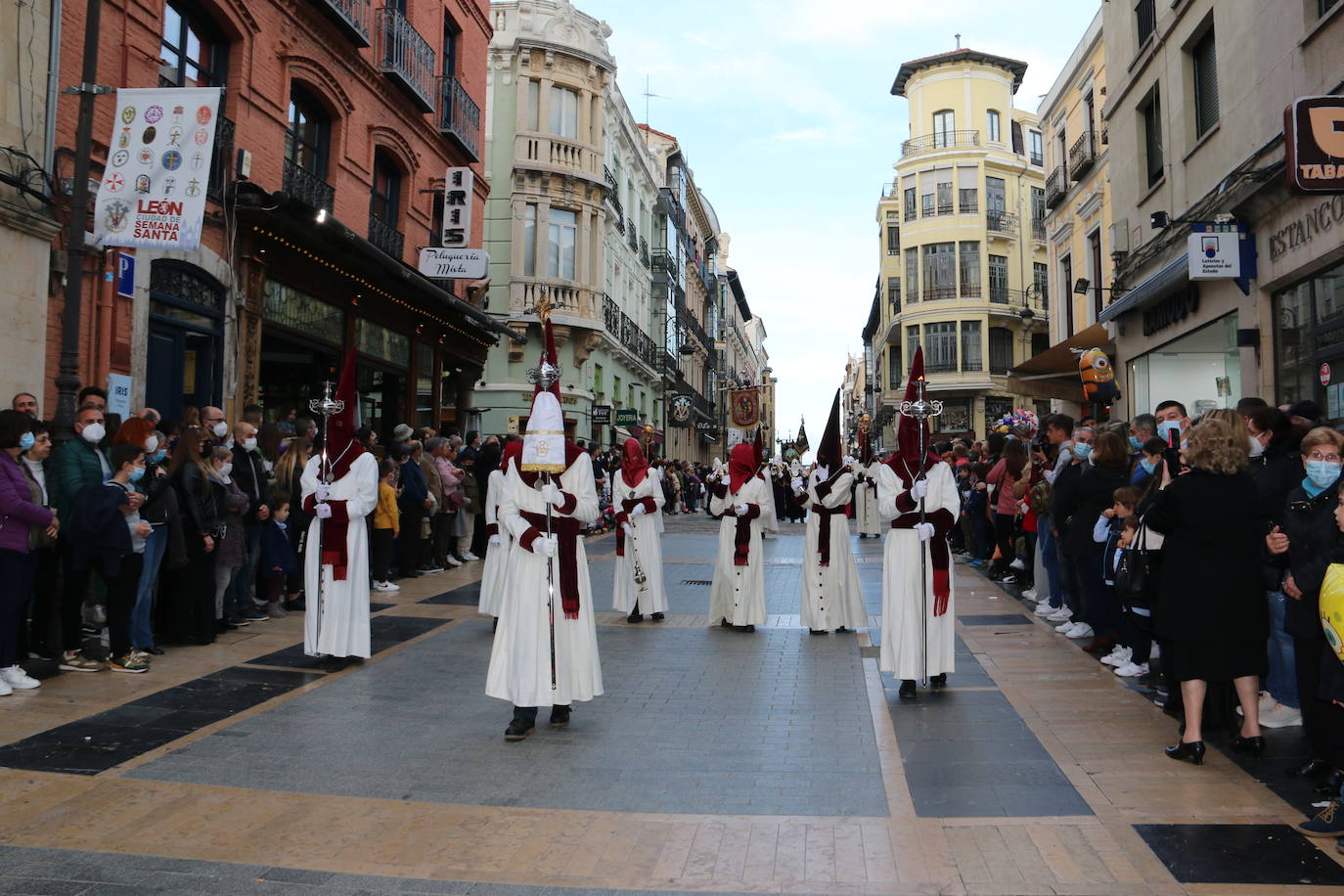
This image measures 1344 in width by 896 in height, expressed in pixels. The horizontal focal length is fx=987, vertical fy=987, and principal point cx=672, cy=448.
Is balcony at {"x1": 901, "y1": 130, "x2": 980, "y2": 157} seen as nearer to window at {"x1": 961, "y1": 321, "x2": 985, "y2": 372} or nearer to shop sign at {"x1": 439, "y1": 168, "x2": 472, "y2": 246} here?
window at {"x1": 961, "y1": 321, "x2": 985, "y2": 372}

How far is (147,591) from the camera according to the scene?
26.4 feet

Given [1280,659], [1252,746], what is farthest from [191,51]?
[1252,746]

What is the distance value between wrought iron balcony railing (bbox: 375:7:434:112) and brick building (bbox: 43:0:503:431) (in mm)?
46

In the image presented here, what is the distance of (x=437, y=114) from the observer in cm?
2147

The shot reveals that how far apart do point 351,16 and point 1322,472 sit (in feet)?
53.9

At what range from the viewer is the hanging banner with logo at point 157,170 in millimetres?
9836

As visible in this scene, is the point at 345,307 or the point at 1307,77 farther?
the point at 345,307

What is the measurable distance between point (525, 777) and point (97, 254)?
28.9ft

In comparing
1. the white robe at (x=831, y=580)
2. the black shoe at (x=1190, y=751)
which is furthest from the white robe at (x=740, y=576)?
the black shoe at (x=1190, y=751)

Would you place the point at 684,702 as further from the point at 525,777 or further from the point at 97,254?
the point at 97,254

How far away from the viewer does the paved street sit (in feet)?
13.4

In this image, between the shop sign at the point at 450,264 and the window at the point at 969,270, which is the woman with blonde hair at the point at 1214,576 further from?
the window at the point at 969,270

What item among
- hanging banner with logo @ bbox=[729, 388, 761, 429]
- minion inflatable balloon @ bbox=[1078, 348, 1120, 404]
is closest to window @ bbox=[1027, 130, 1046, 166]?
hanging banner with logo @ bbox=[729, 388, 761, 429]

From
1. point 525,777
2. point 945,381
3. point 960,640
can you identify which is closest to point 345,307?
point 960,640
